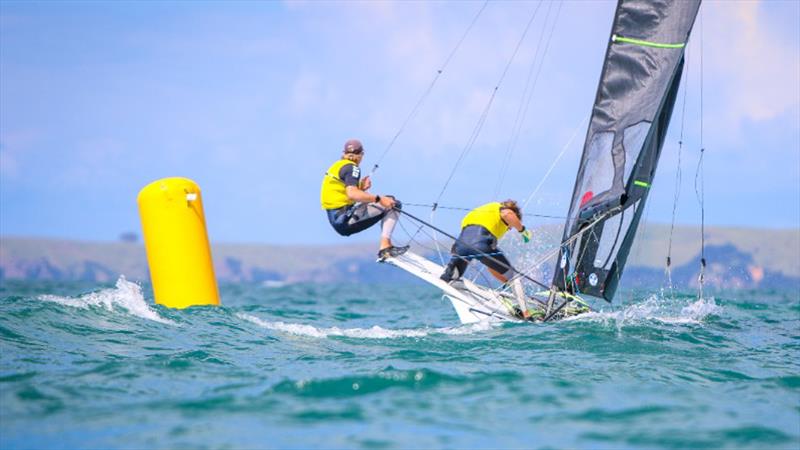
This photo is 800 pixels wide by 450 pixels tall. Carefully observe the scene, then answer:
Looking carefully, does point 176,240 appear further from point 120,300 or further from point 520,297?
point 520,297

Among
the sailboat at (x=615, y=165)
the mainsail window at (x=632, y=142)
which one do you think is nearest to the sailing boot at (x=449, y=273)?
the sailboat at (x=615, y=165)

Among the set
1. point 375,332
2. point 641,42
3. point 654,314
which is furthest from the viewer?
point 654,314

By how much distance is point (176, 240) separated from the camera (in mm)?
13477

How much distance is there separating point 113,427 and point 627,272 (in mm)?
8287

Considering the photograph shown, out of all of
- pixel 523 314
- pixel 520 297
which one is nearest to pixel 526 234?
pixel 520 297

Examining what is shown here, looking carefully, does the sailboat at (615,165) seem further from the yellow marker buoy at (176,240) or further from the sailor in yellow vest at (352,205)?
the yellow marker buoy at (176,240)

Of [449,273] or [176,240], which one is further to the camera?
[176,240]

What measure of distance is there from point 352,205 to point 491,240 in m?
1.76

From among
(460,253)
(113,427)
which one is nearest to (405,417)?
(113,427)

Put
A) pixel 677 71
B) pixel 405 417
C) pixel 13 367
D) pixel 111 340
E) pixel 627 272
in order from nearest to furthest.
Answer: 1. pixel 405 417
2. pixel 13 367
3. pixel 111 340
4. pixel 677 71
5. pixel 627 272

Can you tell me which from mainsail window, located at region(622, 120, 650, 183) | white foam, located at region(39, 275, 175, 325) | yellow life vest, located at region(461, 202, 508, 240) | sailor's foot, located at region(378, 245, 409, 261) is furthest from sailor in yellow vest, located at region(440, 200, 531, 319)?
white foam, located at region(39, 275, 175, 325)

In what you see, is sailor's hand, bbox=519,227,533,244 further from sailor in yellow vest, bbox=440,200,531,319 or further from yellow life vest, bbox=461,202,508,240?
yellow life vest, bbox=461,202,508,240

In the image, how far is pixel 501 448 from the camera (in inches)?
262

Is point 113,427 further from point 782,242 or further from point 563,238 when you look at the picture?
point 782,242
